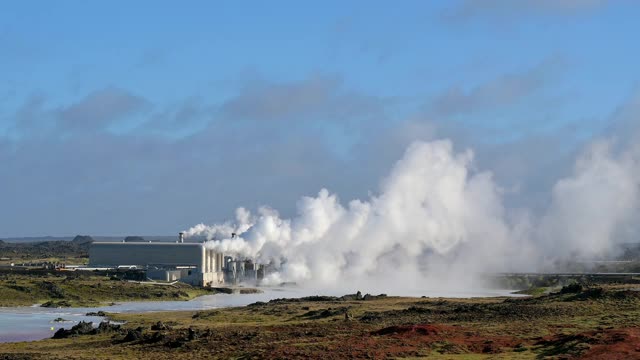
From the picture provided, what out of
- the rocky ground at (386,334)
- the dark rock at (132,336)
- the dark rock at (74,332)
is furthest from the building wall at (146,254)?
the dark rock at (132,336)

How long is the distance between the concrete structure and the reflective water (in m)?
13.1

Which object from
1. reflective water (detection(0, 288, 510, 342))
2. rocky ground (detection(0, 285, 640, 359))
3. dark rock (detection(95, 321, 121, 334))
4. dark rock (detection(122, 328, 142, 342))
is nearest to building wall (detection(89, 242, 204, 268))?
reflective water (detection(0, 288, 510, 342))

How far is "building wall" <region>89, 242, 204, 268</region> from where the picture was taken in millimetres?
173625

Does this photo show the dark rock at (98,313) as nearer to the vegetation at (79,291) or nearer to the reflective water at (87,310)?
the reflective water at (87,310)

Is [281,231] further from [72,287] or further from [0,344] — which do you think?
[0,344]

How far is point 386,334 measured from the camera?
7544cm

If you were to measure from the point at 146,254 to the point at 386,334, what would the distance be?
365 ft

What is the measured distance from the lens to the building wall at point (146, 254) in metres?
174

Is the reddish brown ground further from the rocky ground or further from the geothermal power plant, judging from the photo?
the geothermal power plant

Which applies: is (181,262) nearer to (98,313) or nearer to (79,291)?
(79,291)

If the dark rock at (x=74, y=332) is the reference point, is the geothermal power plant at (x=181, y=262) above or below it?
above

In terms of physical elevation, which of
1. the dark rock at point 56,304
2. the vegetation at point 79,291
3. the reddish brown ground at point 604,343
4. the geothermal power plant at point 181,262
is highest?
the geothermal power plant at point 181,262

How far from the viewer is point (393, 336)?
73.5 m

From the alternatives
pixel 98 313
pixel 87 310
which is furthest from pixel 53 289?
pixel 98 313
